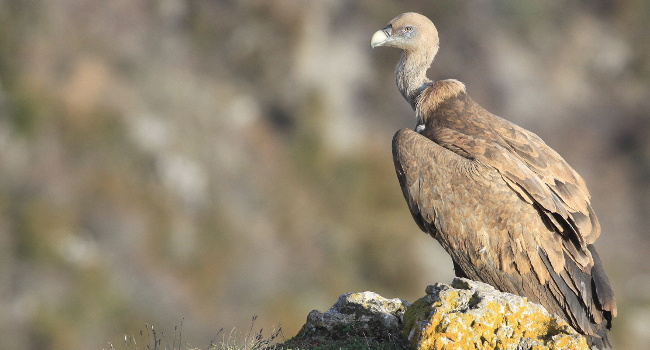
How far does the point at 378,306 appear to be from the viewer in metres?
7.01

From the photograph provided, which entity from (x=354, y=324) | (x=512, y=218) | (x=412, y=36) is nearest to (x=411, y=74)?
(x=412, y=36)

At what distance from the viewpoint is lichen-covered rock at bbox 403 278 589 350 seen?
18.1 feet

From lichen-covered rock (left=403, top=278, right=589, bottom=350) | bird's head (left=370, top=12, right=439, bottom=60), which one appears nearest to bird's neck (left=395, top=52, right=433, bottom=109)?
bird's head (left=370, top=12, right=439, bottom=60)

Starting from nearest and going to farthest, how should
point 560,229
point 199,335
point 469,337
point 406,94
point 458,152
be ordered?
point 469,337
point 560,229
point 458,152
point 406,94
point 199,335

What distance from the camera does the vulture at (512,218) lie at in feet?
21.3

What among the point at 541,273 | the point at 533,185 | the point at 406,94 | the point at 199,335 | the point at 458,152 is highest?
the point at 199,335

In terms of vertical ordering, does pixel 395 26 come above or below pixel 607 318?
→ above

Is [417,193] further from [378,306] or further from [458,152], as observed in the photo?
[378,306]

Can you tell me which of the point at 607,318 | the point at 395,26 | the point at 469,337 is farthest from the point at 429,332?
the point at 395,26

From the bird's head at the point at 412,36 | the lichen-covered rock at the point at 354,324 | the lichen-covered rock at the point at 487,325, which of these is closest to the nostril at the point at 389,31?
the bird's head at the point at 412,36

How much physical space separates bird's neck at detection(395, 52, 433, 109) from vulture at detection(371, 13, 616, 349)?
140 cm

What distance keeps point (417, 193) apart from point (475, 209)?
A: 47cm

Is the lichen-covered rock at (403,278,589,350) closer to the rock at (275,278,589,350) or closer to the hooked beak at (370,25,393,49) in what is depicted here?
the rock at (275,278,589,350)

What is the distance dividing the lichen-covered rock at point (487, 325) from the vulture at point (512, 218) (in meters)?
0.79
